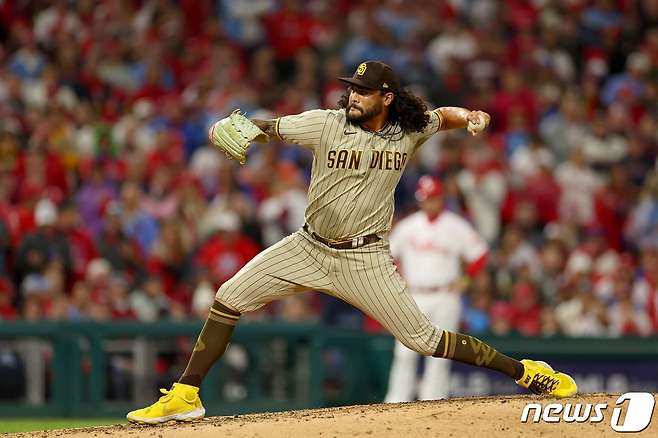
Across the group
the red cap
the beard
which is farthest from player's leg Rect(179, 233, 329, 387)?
the red cap

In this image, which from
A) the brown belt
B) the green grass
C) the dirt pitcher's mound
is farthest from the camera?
the green grass

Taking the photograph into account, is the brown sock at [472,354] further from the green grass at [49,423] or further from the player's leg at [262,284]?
the green grass at [49,423]

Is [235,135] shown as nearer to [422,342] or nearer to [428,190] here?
[422,342]

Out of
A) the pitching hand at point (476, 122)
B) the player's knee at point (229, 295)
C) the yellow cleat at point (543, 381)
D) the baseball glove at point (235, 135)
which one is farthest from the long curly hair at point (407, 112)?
the yellow cleat at point (543, 381)

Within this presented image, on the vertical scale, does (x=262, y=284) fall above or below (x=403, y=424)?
above

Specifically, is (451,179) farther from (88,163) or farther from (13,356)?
(13,356)

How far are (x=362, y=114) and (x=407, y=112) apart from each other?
278 mm

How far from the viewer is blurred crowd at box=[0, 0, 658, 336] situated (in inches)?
528

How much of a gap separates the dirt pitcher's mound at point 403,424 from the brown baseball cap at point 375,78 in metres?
1.71

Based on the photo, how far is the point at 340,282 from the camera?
7668 millimetres

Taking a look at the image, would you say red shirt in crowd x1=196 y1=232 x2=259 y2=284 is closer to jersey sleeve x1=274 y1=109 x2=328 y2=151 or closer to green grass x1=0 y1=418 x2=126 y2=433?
green grass x1=0 y1=418 x2=126 y2=433

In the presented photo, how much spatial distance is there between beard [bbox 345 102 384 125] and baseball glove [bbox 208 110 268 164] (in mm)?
465

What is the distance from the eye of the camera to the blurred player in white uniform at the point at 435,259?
38.2ft

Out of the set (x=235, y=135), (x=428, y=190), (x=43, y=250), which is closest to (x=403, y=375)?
(x=428, y=190)
